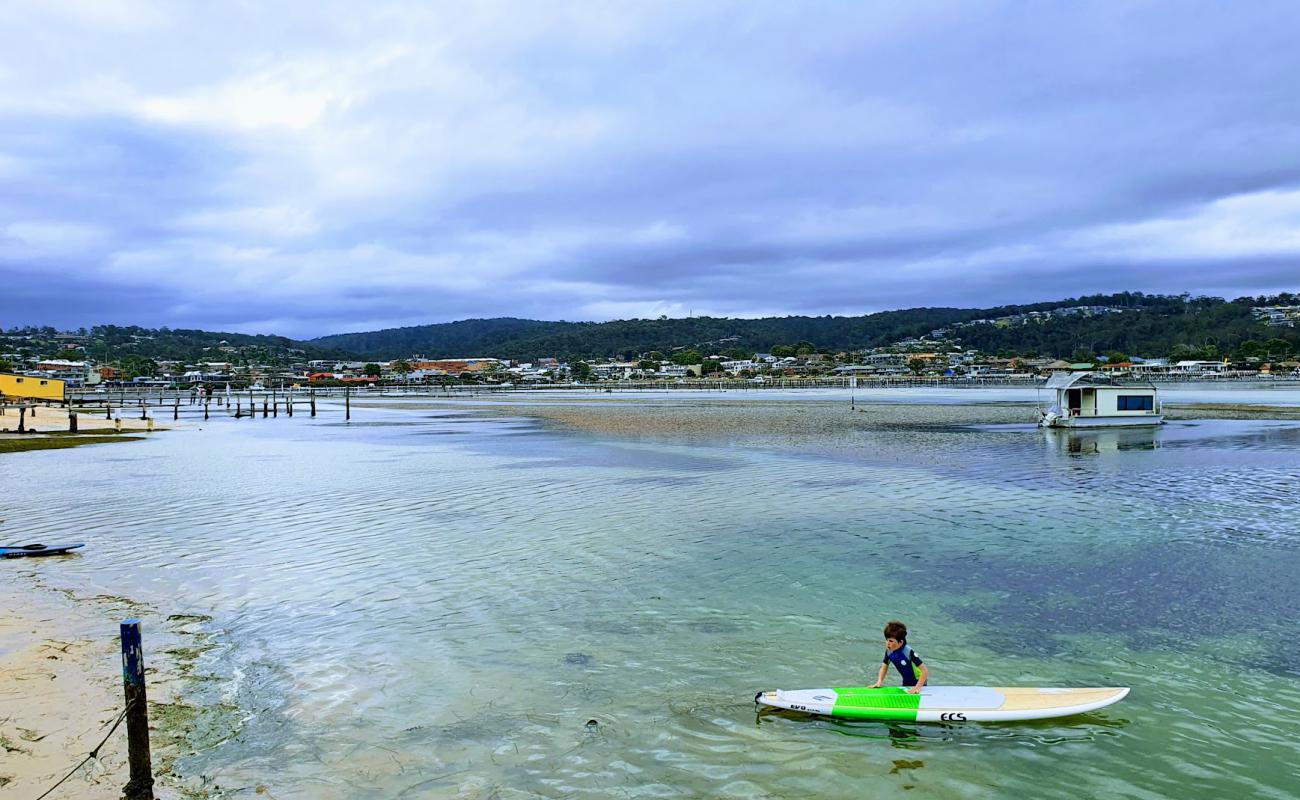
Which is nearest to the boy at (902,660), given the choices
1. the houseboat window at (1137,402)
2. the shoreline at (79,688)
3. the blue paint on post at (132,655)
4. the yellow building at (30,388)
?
the shoreline at (79,688)

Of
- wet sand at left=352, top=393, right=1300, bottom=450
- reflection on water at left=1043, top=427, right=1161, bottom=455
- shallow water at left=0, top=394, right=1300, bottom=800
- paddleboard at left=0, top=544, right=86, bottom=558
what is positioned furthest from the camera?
wet sand at left=352, top=393, right=1300, bottom=450

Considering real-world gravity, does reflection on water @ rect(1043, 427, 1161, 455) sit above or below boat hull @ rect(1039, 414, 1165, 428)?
below

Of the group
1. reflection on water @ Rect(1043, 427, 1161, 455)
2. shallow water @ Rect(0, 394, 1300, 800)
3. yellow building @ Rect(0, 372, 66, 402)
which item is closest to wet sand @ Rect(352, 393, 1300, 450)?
reflection on water @ Rect(1043, 427, 1161, 455)

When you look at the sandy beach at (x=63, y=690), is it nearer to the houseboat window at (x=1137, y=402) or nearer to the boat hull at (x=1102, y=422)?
the boat hull at (x=1102, y=422)

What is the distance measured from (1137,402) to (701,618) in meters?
49.4

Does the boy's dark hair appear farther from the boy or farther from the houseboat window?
the houseboat window

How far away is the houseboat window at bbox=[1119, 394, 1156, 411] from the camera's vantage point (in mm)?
50531

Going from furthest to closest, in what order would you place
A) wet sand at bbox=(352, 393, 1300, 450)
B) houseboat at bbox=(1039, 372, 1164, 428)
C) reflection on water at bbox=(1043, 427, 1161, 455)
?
houseboat at bbox=(1039, 372, 1164, 428), wet sand at bbox=(352, 393, 1300, 450), reflection on water at bbox=(1043, 427, 1161, 455)

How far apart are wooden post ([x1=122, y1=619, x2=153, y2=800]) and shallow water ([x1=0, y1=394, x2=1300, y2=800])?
0.55 meters

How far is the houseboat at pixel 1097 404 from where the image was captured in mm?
48688

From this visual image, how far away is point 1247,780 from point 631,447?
1375 inches

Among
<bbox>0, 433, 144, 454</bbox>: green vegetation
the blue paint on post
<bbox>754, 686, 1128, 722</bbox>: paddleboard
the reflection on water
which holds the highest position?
the blue paint on post

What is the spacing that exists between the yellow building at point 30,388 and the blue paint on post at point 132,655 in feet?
285

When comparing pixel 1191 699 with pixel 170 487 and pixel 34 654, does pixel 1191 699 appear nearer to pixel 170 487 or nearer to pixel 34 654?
pixel 34 654
